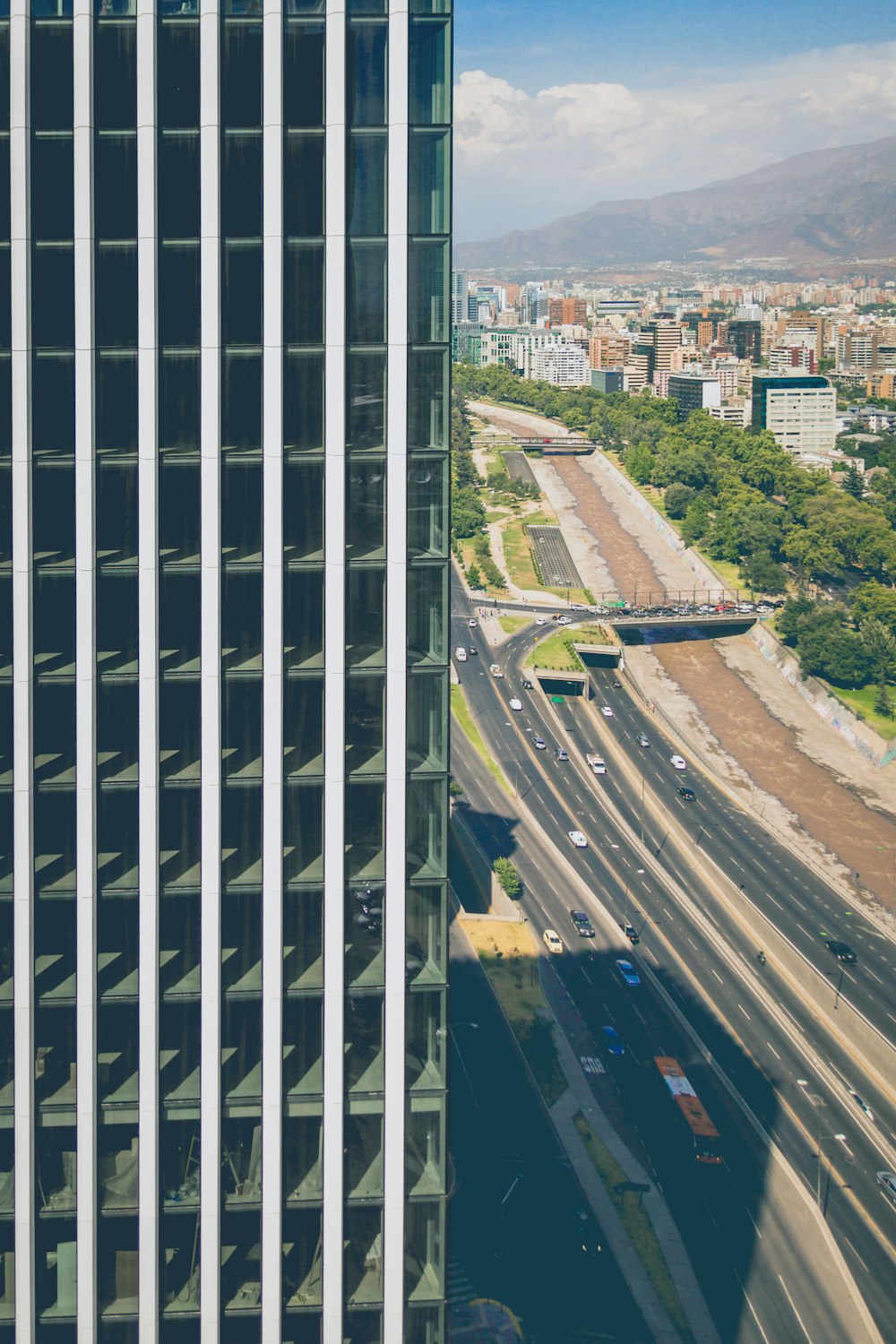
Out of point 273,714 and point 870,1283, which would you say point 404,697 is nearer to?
point 273,714

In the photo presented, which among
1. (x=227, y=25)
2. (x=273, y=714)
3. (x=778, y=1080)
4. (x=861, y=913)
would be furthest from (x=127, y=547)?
(x=861, y=913)

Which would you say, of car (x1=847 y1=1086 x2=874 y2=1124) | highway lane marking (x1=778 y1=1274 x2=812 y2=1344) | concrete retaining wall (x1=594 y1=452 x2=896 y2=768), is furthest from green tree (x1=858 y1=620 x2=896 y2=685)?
highway lane marking (x1=778 y1=1274 x2=812 y2=1344)

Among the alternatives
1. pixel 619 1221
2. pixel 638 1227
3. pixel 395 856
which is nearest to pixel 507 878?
pixel 619 1221

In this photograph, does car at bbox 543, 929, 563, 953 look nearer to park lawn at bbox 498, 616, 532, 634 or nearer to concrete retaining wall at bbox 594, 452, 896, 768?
concrete retaining wall at bbox 594, 452, 896, 768

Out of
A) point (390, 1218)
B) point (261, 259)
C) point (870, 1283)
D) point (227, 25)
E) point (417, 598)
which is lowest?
point (870, 1283)

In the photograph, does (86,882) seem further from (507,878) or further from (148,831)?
(507,878)
